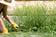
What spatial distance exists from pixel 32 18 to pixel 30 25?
0.69 ft

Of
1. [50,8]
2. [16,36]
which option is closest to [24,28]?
[50,8]

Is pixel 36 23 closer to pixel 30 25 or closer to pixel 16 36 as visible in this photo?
pixel 30 25

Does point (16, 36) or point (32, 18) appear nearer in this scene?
point (16, 36)

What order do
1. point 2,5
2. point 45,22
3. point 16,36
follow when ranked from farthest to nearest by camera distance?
1. point 45,22
2. point 2,5
3. point 16,36

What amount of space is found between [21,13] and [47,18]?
0.81m

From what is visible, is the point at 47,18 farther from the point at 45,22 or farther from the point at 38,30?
the point at 38,30

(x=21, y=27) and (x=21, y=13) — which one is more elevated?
(x=21, y=13)

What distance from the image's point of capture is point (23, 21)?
6340 millimetres

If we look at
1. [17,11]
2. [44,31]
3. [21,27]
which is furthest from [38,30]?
[17,11]

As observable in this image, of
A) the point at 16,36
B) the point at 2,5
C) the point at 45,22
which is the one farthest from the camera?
the point at 45,22

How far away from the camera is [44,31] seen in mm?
5902

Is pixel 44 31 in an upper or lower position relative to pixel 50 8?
lower

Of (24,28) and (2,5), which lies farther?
(24,28)

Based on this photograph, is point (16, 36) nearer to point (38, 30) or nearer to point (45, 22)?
point (38, 30)
